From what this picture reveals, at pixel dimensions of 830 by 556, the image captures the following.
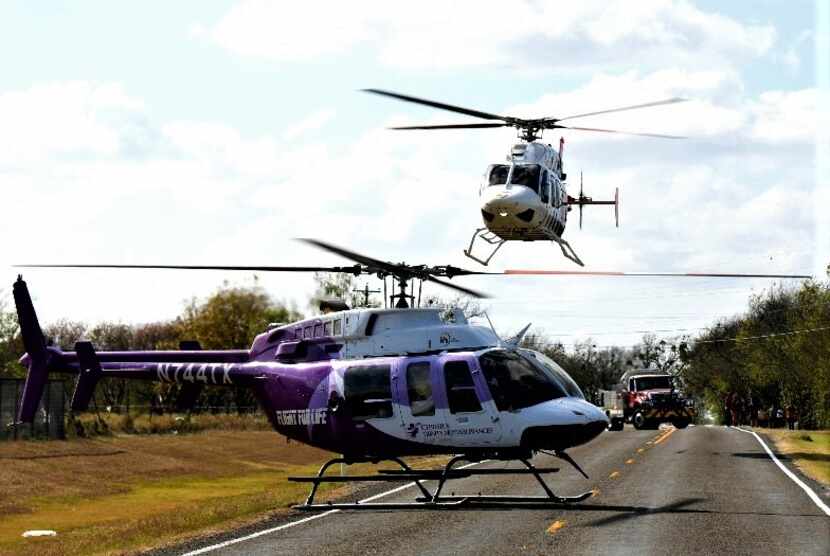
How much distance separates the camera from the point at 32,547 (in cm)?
2608

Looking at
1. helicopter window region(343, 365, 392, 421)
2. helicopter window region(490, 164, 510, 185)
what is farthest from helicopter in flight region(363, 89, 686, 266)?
helicopter window region(343, 365, 392, 421)

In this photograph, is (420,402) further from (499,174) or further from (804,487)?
(499,174)

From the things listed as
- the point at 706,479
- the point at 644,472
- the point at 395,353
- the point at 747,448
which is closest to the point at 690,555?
the point at 395,353

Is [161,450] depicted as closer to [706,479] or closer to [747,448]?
[747,448]

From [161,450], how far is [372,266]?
1307 inches

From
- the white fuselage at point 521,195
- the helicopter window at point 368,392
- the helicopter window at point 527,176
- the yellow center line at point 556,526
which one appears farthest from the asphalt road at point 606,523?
the helicopter window at point 527,176

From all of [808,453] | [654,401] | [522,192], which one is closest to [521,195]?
[522,192]

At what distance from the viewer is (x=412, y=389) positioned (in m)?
24.3

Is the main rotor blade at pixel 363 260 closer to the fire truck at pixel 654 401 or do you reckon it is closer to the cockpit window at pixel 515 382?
the cockpit window at pixel 515 382

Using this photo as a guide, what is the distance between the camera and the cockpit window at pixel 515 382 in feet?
77.0

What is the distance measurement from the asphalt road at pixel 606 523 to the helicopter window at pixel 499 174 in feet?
28.9

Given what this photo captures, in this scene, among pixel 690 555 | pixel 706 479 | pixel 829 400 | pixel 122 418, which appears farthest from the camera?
pixel 829 400

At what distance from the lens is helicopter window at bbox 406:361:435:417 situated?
950 inches

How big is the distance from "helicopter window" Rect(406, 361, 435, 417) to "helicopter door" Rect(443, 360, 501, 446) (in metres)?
0.36
